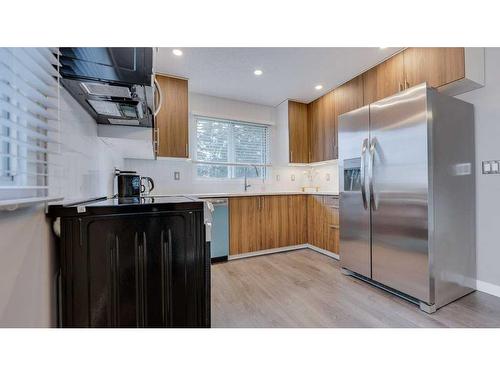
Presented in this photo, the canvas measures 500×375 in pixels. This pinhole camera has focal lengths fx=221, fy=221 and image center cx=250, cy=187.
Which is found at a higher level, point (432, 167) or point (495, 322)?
point (432, 167)

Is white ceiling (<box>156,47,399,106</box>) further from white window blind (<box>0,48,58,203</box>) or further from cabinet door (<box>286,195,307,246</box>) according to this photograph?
white window blind (<box>0,48,58,203</box>)

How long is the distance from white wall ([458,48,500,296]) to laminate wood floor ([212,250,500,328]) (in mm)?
228

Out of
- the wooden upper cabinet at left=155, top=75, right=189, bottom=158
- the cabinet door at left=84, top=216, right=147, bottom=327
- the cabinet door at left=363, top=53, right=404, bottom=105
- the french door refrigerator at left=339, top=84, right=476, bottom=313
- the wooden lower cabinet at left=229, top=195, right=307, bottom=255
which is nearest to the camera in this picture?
the cabinet door at left=84, top=216, right=147, bottom=327

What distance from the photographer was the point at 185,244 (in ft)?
3.45

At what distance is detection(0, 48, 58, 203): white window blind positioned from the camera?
599 mm

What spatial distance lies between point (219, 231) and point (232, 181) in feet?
3.27

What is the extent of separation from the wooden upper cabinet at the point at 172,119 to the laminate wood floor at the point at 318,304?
1536mm

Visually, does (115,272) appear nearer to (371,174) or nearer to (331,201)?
(371,174)

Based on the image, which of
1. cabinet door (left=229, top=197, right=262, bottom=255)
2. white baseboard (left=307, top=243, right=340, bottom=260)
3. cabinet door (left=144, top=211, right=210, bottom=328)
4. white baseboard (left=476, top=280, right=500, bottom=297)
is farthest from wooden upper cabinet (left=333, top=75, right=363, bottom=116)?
cabinet door (left=144, top=211, right=210, bottom=328)
